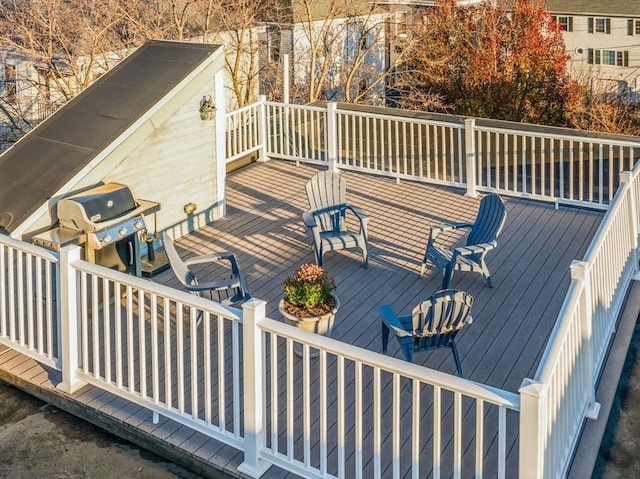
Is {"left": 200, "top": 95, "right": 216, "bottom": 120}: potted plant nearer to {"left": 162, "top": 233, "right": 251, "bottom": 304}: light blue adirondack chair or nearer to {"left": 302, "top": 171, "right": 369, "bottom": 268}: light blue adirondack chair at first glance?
{"left": 302, "top": 171, "right": 369, "bottom": 268}: light blue adirondack chair

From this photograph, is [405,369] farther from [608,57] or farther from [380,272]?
[608,57]

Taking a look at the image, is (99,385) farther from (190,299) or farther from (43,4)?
(43,4)

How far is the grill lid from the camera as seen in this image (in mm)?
6750

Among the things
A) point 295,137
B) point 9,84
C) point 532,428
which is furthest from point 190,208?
point 9,84

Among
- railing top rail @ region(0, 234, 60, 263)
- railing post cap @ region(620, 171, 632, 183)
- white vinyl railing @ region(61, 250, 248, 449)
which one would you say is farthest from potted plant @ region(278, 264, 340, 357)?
railing post cap @ region(620, 171, 632, 183)

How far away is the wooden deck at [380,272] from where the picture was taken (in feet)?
18.3

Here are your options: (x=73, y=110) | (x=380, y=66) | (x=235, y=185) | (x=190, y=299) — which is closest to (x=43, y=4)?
(x=235, y=185)

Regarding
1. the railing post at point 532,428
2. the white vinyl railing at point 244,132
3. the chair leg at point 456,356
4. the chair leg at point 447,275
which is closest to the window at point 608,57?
the white vinyl railing at point 244,132

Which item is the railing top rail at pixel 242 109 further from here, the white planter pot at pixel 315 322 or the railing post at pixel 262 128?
the white planter pot at pixel 315 322

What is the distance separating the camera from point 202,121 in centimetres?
860

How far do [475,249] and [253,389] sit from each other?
3216mm

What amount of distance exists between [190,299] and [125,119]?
11.0 ft

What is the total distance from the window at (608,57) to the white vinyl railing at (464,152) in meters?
41.0

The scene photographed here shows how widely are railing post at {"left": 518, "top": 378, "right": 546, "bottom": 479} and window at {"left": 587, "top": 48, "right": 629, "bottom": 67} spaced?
160 ft
